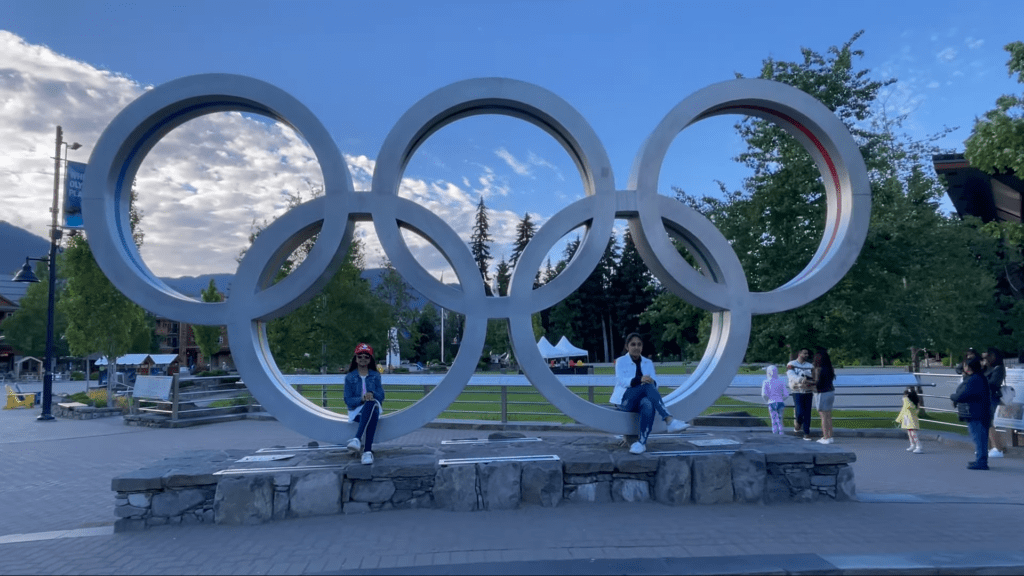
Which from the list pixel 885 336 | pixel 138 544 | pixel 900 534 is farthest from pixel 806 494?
pixel 885 336

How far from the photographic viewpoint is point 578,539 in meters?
5.68

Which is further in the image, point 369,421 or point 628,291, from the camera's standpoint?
point 628,291

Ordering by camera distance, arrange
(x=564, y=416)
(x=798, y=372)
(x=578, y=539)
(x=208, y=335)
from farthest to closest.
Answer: (x=208, y=335)
(x=564, y=416)
(x=798, y=372)
(x=578, y=539)

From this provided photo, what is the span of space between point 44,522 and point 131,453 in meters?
5.15

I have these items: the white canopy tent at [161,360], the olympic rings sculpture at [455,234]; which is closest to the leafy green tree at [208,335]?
the white canopy tent at [161,360]

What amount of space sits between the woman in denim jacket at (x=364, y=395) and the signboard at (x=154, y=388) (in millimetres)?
10878

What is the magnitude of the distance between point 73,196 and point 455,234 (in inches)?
525

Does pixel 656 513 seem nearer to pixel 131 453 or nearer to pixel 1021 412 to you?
pixel 1021 412

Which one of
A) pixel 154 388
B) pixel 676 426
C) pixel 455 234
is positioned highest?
pixel 455 234

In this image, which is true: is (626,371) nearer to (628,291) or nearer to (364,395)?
(364,395)

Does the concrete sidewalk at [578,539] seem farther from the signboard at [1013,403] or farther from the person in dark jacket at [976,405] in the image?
the signboard at [1013,403]

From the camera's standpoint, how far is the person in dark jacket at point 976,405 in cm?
886

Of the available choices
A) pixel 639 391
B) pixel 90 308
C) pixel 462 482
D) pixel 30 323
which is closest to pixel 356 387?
pixel 462 482

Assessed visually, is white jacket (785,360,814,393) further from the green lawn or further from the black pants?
the green lawn
